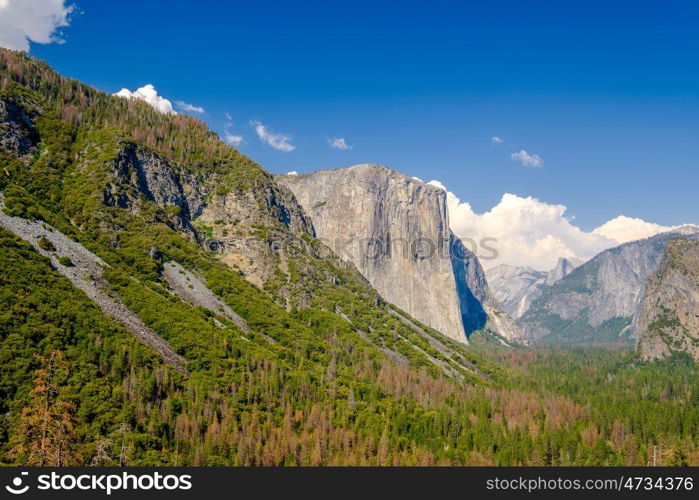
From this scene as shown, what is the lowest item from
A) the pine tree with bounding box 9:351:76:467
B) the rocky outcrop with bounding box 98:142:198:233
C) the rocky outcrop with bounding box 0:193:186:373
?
the pine tree with bounding box 9:351:76:467

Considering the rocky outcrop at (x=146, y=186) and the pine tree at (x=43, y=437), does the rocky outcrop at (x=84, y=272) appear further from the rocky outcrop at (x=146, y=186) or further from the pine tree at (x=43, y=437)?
the pine tree at (x=43, y=437)

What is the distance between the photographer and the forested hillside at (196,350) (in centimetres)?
7088

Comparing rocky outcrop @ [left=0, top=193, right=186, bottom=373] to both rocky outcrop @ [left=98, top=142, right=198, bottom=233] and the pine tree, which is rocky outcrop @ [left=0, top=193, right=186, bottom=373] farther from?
the pine tree

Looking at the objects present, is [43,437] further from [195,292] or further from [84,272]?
[195,292]

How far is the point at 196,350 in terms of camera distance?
324ft

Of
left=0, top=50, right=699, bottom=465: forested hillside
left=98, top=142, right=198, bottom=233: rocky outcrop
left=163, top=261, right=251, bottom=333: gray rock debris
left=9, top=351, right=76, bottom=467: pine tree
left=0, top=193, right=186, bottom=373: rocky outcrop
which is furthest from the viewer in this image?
left=98, top=142, right=198, bottom=233: rocky outcrop

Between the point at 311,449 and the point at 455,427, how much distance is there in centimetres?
4100

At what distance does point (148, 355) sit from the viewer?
284 ft

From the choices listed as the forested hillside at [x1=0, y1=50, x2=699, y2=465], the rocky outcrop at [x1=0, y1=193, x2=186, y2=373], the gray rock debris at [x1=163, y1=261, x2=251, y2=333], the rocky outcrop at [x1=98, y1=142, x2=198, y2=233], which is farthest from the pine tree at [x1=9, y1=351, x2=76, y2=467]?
the rocky outcrop at [x1=98, y1=142, x2=198, y2=233]

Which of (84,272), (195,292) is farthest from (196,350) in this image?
(195,292)

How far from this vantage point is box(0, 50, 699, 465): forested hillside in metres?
70.9

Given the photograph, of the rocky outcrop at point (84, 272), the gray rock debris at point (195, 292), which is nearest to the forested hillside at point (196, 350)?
the rocky outcrop at point (84, 272)
